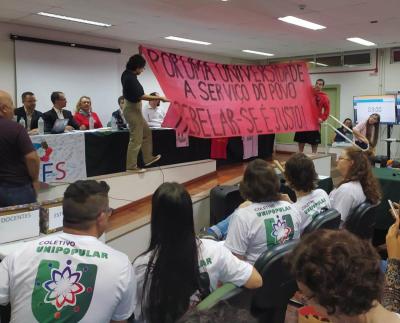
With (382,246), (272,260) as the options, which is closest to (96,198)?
(272,260)

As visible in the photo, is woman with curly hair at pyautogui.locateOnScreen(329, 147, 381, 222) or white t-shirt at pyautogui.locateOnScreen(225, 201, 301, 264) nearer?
white t-shirt at pyautogui.locateOnScreen(225, 201, 301, 264)

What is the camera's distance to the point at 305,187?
97.9 inches

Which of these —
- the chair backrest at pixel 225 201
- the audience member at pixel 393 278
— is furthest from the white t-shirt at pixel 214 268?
the chair backrest at pixel 225 201

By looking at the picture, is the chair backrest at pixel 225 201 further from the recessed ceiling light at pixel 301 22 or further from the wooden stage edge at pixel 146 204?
the recessed ceiling light at pixel 301 22

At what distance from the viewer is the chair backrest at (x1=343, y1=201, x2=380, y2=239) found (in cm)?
255

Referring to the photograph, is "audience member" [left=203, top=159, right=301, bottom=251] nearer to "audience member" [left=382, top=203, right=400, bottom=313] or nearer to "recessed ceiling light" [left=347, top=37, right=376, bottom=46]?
"audience member" [left=382, top=203, right=400, bottom=313]

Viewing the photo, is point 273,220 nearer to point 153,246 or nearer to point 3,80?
point 153,246

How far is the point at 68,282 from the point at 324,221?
4.58ft

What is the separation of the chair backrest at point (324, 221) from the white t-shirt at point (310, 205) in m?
0.09

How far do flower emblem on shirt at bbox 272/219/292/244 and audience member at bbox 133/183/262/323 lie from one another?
51cm

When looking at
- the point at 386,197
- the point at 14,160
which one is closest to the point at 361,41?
the point at 386,197

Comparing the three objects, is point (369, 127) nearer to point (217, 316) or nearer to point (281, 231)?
point (281, 231)

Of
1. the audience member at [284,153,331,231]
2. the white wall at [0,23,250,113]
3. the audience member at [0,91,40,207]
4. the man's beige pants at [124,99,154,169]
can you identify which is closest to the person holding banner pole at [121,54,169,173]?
the man's beige pants at [124,99,154,169]

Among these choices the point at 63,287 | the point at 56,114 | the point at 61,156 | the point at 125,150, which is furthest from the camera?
the point at 56,114
